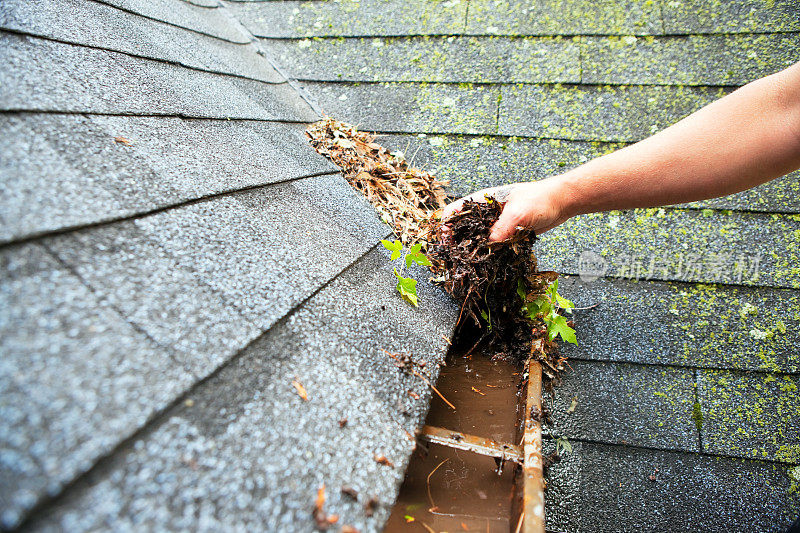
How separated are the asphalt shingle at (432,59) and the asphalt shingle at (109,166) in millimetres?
1243

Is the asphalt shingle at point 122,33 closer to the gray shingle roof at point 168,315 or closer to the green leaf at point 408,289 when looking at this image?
the gray shingle roof at point 168,315

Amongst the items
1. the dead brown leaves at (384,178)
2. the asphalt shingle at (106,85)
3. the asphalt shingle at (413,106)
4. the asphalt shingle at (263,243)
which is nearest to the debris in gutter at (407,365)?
the asphalt shingle at (263,243)

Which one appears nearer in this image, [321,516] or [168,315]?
[321,516]

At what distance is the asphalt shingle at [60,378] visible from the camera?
0.50 meters

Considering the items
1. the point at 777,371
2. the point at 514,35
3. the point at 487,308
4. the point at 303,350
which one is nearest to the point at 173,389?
the point at 303,350

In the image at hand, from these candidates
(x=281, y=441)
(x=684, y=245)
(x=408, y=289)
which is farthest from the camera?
(x=684, y=245)

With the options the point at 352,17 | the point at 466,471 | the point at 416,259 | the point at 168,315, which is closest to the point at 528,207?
the point at 416,259

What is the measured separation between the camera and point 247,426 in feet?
2.33

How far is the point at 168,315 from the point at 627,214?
1.87m

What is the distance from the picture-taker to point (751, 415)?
61.6 inches

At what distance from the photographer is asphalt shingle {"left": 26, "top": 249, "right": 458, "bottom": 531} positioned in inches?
21.7

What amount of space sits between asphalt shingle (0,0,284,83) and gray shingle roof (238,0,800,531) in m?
0.55

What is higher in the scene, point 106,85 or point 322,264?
point 106,85

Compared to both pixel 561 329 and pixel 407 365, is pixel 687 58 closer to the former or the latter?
pixel 561 329
